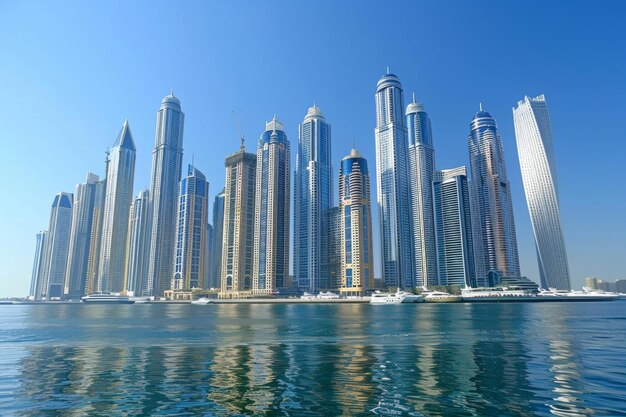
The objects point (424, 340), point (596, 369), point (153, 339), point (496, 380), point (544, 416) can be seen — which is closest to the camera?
point (544, 416)

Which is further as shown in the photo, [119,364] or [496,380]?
[119,364]

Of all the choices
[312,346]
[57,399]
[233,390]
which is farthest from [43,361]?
[312,346]

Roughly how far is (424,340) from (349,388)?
35288 mm

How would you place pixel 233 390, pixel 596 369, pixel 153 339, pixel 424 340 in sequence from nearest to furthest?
pixel 233 390 → pixel 596 369 → pixel 424 340 → pixel 153 339

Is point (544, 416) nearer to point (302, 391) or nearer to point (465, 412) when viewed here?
point (465, 412)

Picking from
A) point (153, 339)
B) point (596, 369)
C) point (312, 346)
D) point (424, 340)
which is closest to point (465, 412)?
point (596, 369)

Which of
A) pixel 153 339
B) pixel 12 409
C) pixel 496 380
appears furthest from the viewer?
pixel 153 339

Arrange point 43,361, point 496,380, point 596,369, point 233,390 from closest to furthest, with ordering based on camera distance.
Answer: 1. point 233,390
2. point 496,380
3. point 596,369
4. point 43,361

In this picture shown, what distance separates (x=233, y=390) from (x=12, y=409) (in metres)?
15.1

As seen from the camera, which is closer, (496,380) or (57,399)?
(57,399)

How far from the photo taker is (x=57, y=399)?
2953 centimetres

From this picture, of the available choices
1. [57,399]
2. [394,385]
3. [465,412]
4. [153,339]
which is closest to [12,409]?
[57,399]

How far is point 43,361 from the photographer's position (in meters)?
46.8

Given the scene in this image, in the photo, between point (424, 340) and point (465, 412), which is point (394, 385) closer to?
point (465, 412)
